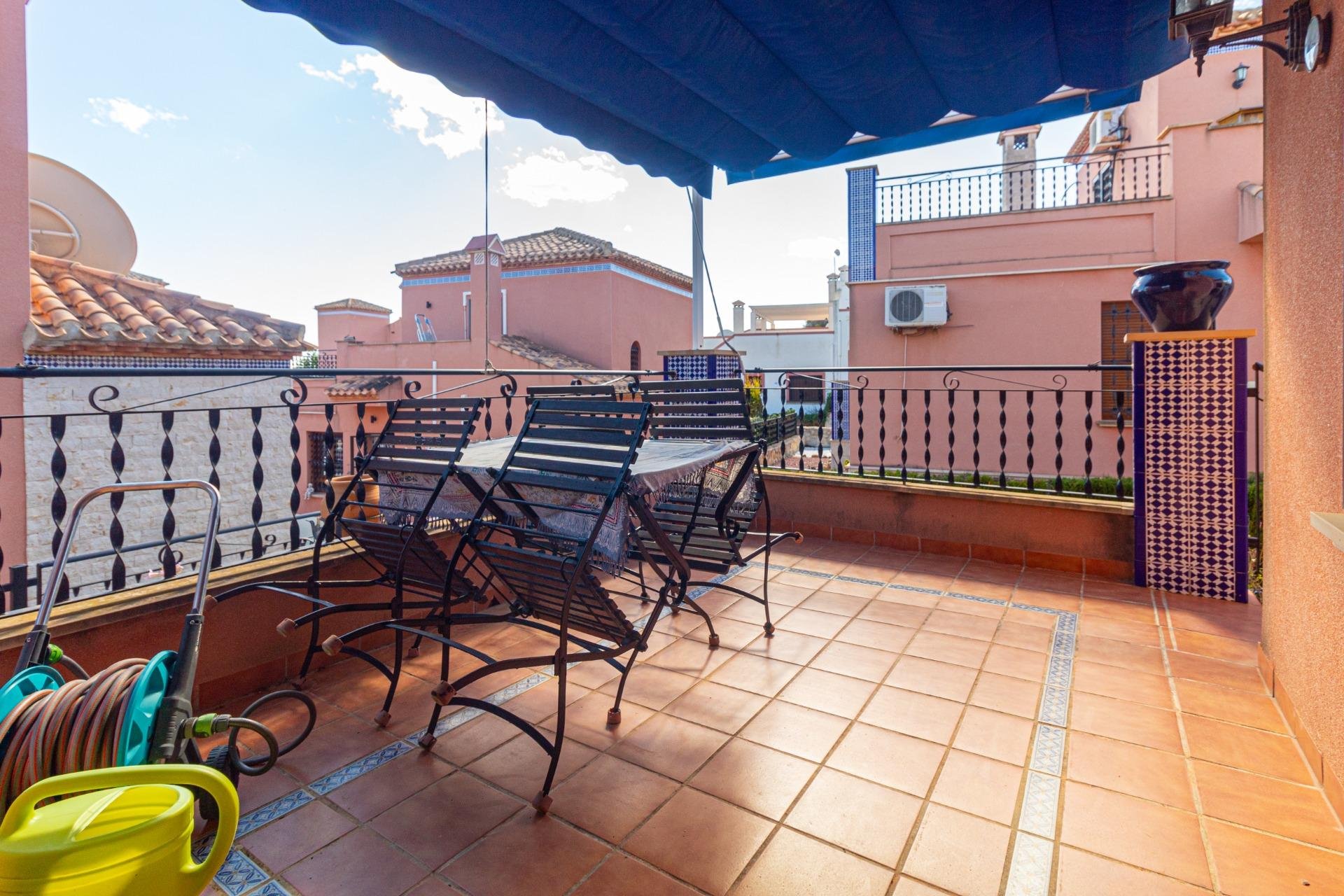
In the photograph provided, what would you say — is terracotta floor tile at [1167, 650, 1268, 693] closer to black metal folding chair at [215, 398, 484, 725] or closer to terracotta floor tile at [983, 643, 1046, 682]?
terracotta floor tile at [983, 643, 1046, 682]

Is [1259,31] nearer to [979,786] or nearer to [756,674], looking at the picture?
[979,786]

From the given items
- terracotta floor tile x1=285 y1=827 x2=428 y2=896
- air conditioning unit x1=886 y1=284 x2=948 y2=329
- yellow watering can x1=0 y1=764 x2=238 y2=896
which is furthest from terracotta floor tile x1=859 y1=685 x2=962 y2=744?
air conditioning unit x1=886 y1=284 x2=948 y2=329

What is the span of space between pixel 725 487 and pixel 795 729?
1.21 metres

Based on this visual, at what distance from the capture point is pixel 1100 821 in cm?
167

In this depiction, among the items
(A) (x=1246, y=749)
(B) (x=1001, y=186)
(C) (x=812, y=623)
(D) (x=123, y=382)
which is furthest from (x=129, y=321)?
(B) (x=1001, y=186)

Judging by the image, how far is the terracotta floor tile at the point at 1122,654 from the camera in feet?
8.36

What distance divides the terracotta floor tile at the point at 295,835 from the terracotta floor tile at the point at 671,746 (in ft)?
2.52

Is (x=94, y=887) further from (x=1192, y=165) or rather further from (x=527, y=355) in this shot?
(x=527, y=355)

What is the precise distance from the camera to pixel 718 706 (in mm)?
2297

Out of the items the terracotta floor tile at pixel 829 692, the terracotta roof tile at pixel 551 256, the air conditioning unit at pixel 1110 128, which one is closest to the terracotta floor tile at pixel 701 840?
the terracotta floor tile at pixel 829 692

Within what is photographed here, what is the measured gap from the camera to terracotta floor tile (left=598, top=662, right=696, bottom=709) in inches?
92.7

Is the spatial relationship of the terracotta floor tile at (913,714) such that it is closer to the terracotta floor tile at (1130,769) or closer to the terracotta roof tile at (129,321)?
the terracotta floor tile at (1130,769)

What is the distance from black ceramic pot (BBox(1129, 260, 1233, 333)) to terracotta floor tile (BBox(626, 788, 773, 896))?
10.8 ft

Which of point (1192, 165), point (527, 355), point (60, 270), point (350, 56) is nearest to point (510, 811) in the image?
point (350, 56)
